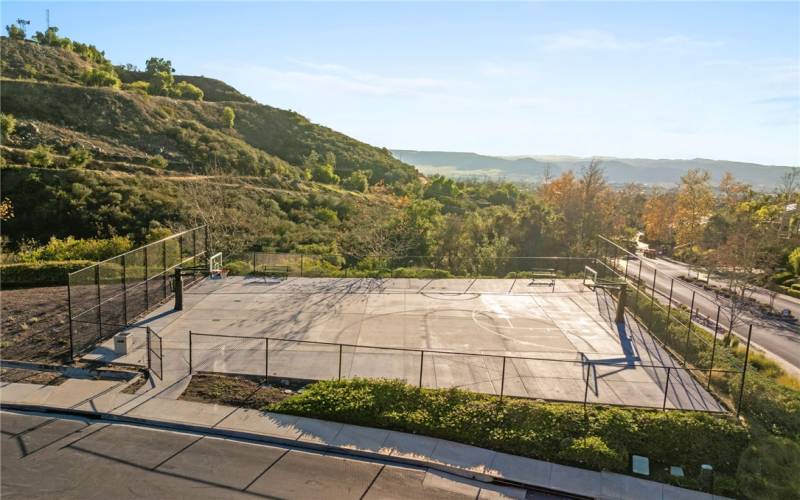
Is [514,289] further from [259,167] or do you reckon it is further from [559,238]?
[259,167]

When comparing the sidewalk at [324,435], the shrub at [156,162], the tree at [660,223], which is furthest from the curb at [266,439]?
the tree at [660,223]

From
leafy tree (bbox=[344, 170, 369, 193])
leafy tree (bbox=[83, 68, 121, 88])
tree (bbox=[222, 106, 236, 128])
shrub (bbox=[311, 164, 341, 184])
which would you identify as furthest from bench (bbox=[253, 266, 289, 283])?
leafy tree (bbox=[83, 68, 121, 88])

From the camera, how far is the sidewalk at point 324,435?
10.5m

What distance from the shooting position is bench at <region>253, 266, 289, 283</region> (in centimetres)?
2709

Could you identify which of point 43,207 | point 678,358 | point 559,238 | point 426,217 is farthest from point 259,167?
point 678,358

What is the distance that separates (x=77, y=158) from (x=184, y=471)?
46599mm

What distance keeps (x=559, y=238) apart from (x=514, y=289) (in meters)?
15.4

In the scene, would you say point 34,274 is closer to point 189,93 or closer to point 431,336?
point 431,336

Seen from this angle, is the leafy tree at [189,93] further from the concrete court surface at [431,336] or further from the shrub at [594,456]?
the shrub at [594,456]

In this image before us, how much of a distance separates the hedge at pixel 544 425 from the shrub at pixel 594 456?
0.8 inches

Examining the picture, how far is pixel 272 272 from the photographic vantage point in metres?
27.5

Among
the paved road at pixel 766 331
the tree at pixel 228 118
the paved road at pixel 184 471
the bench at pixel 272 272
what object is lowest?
the paved road at pixel 766 331

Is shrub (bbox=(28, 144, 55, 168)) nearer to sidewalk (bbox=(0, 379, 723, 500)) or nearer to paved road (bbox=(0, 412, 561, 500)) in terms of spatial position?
sidewalk (bbox=(0, 379, 723, 500))

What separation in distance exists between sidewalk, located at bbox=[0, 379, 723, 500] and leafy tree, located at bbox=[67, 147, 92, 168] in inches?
1567
